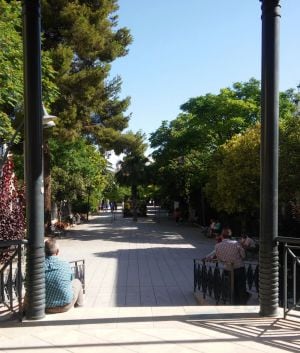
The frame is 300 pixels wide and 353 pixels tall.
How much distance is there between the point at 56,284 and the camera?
6.63m

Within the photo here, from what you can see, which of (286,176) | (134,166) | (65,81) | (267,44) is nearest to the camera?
(267,44)

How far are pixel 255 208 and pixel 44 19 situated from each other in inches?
548

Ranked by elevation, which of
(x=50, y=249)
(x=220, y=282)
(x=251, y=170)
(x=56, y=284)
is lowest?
(x=220, y=282)

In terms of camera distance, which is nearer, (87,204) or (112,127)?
(112,127)

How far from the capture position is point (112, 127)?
3195 cm

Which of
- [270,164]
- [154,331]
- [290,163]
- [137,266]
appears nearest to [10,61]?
[137,266]

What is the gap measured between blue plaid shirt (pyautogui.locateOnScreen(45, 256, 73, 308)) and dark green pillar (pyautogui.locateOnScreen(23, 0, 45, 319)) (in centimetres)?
43

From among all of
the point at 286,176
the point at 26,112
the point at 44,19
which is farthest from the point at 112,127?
the point at 26,112

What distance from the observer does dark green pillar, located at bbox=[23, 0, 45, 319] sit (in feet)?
19.5

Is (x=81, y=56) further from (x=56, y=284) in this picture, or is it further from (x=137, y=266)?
(x=56, y=284)

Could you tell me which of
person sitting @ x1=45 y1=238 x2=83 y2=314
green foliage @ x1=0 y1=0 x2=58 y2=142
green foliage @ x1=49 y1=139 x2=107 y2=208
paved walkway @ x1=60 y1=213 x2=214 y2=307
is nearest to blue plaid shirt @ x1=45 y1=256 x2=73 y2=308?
person sitting @ x1=45 y1=238 x2=83 y2=314

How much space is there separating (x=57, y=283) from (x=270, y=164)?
3.10 m

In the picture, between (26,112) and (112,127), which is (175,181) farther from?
(26,112)

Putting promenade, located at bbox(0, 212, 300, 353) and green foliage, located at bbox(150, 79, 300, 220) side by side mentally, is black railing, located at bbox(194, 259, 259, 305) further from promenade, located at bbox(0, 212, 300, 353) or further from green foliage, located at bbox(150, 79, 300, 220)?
green foliage, located at bbox(150, 79, 300, 220)
